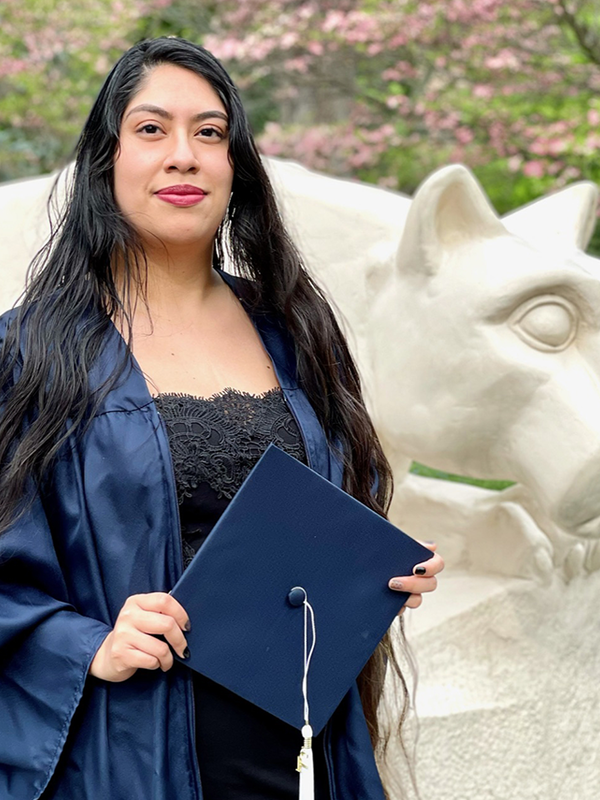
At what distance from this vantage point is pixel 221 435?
4.26 feet

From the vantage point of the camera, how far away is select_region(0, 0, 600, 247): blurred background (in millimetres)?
5434

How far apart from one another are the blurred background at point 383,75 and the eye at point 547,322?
2.84 meters

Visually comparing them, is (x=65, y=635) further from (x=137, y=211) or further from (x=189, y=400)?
(x=137, y=211)

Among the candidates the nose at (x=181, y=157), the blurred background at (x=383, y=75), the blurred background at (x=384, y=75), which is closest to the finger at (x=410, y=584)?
the nose at (x=181, y=157)

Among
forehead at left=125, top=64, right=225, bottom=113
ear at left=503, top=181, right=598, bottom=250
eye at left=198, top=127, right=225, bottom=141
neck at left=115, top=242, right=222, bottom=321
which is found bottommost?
ear at left=503, top=181, right=598, bottom=250

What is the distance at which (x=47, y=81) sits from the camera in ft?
22.5

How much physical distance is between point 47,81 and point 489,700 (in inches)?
224

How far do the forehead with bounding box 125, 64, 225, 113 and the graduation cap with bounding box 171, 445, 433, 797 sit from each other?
491mm

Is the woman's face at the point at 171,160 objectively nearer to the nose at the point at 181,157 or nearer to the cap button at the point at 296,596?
the nose at the point at 181,157

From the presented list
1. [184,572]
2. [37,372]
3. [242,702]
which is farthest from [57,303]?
[242,702]

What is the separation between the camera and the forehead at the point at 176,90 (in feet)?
4.41

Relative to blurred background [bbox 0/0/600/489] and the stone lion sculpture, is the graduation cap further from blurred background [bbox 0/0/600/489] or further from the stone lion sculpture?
blurred background [bbox 0/0/600/489]

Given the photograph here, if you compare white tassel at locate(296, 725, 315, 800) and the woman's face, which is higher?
the woman's face

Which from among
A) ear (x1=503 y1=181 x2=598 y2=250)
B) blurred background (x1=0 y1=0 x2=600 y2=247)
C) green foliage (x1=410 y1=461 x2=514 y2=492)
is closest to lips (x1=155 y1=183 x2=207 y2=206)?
ear (x1=503 y1=181 x2=598 y2=250)
